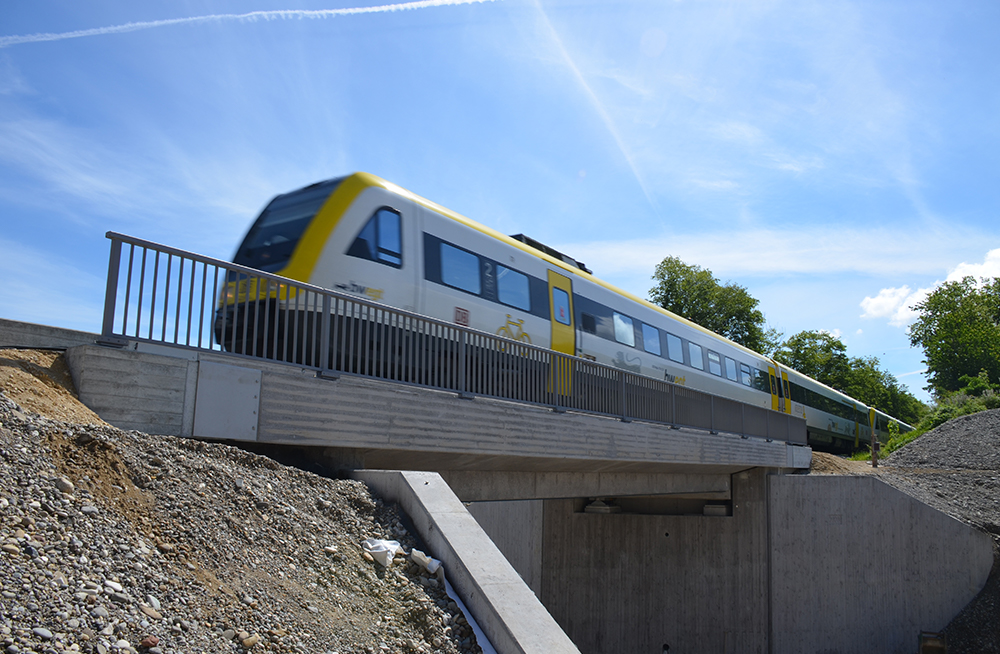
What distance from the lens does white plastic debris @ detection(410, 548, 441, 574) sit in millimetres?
5602

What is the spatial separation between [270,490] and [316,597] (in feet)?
4.37

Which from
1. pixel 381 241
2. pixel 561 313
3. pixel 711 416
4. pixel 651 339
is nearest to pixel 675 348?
pixel 651 339

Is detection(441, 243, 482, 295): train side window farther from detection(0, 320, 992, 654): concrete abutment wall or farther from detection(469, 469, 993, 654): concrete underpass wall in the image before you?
detection(469, 469, 993, 654): concrete underpass wall

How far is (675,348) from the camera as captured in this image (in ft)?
65.5

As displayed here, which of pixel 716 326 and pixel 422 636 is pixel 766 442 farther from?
pixel 716 326

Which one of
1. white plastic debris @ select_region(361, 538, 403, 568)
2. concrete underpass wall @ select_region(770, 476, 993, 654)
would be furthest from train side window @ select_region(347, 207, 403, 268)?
concrete underpass wall @ select_region(770, 476, 993, 654)

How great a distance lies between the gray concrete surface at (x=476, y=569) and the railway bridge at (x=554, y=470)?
2 centimetres

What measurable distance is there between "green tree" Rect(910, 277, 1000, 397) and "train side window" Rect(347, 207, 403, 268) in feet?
195

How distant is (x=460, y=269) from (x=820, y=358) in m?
63.9

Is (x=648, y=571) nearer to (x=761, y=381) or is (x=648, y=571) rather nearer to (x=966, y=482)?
(x=761, y=381)

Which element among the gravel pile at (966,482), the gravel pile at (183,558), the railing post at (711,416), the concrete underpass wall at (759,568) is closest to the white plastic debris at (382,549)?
the gravel pile at (183,558)

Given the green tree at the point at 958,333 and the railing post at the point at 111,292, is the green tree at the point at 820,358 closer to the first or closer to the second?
the green tree at the point at 958,333

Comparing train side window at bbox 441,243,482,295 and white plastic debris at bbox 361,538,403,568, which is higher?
train side window at bbox 441,243,482,295

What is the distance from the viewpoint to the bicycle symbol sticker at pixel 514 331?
13.1 meters
